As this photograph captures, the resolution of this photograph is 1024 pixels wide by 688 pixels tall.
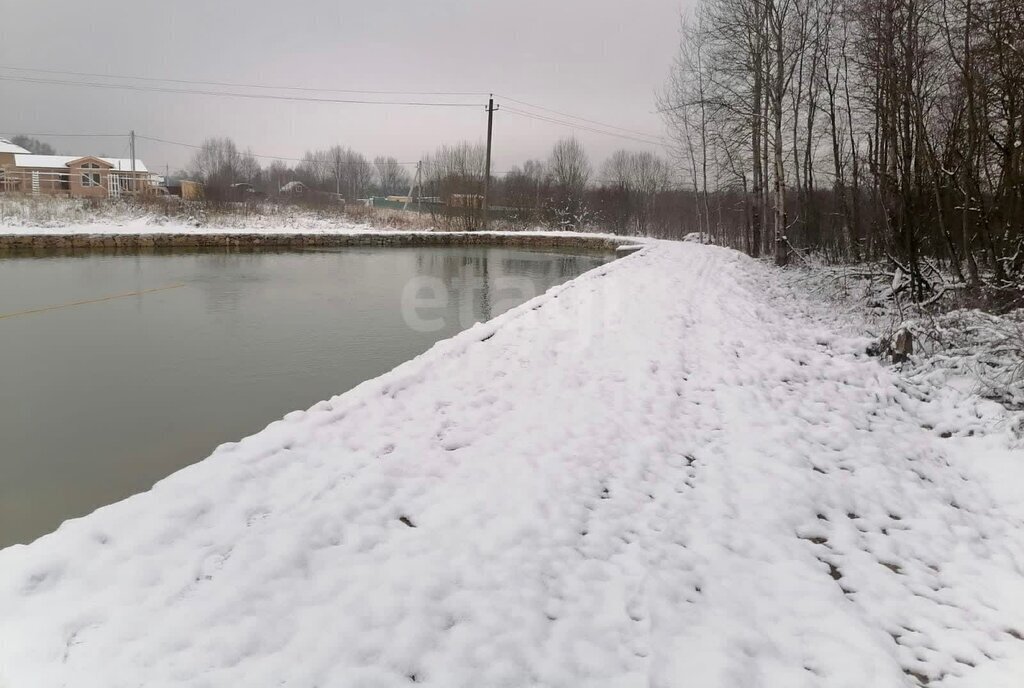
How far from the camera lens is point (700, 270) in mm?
13086

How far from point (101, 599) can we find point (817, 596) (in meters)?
2.67

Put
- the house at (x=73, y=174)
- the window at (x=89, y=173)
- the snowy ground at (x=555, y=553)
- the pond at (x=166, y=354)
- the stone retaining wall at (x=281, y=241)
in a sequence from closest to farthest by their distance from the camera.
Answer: the snowy ground at (x=555, y=553) < the pond at (x=166, y=354) < the stone retaining wall at (x=281, y=241) < the house at (x=73, y=174) < the window at (x=89, y=173)

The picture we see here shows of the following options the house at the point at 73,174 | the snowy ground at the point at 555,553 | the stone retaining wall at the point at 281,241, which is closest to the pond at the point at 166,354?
the snowy ground at the point at 555,553

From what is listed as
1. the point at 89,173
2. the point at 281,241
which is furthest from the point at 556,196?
the point at 89,173

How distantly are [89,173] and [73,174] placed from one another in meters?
1.19

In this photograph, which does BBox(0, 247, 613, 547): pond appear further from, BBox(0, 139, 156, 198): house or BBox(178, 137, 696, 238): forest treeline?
BBox(0, 139, 156, 198): house

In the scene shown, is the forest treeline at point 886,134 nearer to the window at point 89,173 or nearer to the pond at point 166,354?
the pond at point 166,354

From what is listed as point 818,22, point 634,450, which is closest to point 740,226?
point 818,22

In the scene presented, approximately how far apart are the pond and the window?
1899 inches

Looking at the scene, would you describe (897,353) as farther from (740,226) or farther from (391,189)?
(391,189)

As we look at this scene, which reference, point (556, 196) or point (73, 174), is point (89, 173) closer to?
point (73, 174)

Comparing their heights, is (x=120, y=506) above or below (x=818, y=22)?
below

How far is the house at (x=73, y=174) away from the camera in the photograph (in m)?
50.0

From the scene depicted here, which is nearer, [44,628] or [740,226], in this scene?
[44,628]
